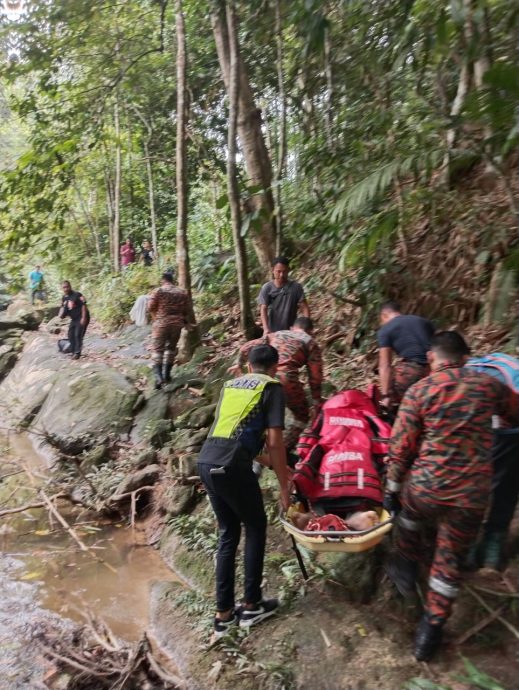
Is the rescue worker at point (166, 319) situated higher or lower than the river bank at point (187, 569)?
higher

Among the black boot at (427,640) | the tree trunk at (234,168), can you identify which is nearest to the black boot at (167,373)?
the tree trunk at (234,168)

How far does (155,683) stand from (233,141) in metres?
6.10

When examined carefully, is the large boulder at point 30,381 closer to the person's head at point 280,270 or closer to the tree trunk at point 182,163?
the tree trunk at point 182,163

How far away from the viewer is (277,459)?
12.3 feet

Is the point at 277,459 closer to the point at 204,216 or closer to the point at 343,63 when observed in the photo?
the point at 343,63

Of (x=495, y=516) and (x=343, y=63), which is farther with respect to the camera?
(x=343, y=63)

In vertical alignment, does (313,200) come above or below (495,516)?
above

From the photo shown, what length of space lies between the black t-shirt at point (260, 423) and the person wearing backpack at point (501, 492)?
1352mm

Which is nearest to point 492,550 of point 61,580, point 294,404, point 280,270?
point 294,404

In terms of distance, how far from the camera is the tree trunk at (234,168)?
710cm

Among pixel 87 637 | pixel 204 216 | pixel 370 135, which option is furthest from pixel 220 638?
pixel 204 216

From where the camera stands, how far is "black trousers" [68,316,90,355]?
39.9 ft

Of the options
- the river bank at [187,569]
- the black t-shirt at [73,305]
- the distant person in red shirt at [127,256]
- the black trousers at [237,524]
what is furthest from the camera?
the distant person in red shirt at [127,256]

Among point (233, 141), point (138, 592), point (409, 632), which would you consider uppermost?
point (233, 141)
